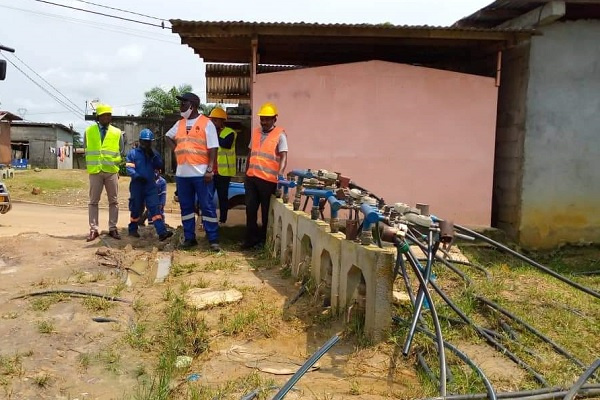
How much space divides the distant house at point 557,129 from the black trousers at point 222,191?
14.8 ft

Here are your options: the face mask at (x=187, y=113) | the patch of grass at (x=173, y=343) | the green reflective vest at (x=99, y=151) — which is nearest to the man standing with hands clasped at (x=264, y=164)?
the face mask at (x=187, y=113)

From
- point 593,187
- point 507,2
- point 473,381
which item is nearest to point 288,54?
point 507,2

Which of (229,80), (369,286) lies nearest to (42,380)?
(369,286)

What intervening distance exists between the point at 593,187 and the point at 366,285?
619cm

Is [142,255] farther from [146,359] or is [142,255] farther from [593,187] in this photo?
[593,187]

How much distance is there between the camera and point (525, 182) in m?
8.48

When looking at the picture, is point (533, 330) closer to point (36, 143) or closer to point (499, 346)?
point (499, 346)

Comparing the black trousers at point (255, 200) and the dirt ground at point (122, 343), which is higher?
the black trousers at point (255, 200)

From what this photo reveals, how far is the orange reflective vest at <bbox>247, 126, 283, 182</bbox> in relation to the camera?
7.07 m

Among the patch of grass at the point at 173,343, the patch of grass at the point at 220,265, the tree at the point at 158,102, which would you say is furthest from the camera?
the tree at the point at 158,102

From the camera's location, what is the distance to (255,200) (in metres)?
7.34

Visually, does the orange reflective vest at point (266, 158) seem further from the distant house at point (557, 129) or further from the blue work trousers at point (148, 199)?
the distant house at point (557, 129)

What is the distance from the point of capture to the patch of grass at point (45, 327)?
162 inches

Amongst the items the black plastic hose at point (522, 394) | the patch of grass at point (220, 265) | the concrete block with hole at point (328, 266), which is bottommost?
the patch of grass at point (220, 265)
